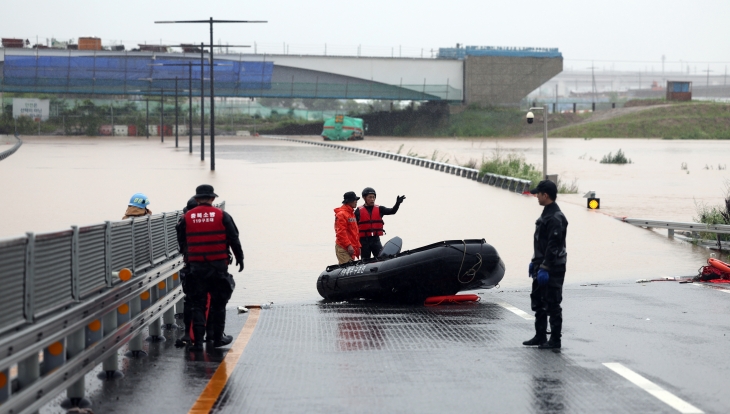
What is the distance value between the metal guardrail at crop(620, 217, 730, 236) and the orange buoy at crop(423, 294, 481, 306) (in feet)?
30.4

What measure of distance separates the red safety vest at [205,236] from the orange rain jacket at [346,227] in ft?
18.8

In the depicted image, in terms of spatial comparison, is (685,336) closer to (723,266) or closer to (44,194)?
(723,266)

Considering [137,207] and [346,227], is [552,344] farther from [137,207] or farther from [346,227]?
[346,227]

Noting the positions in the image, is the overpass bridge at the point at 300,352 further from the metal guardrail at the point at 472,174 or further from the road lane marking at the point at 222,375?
the metal guardrail at the point at 472,174

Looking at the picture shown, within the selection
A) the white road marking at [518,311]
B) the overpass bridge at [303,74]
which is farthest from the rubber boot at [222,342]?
the overpass bridge at [303,74]

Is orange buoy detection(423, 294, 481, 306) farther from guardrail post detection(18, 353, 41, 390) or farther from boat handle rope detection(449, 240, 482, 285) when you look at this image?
guardrail post detection(18, 353, 41, 390)

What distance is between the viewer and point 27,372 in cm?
633

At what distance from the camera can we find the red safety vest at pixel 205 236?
9539mm

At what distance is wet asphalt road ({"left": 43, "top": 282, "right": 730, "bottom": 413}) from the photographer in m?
7.52

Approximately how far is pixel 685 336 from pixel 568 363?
80.2 inches

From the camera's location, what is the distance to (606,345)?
9.89 metres

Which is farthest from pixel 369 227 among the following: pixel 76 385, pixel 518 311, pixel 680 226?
pixel 680 226

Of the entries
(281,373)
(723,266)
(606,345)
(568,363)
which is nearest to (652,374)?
(568,363)

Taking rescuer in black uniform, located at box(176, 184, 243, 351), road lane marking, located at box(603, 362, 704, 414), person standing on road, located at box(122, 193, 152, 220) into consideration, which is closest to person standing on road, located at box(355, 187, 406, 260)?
person standing on road, located at box(122, 193, 152, 220)
